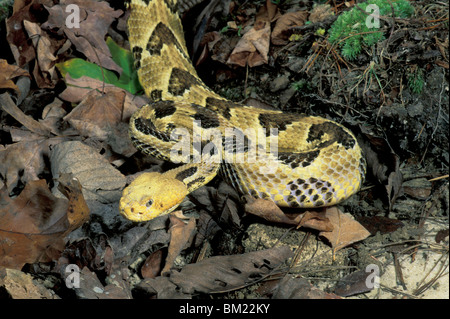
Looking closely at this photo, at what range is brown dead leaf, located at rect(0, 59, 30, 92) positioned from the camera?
4.29m

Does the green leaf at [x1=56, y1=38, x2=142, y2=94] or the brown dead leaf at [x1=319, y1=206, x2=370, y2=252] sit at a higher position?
the green leaf at [x1=56, y1=38, x2=142, y2=94]

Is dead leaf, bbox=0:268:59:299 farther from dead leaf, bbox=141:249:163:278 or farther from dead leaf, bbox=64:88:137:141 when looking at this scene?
dead leaf, bbox=64:88:137:141

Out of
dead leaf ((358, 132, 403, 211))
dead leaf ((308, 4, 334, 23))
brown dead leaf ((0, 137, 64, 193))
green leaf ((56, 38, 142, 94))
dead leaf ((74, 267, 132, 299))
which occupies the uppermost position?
dead leaf ((308, 4, 334, 23))

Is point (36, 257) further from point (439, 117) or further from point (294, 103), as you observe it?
point (439, 117)

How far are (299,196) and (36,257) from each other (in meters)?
2.19

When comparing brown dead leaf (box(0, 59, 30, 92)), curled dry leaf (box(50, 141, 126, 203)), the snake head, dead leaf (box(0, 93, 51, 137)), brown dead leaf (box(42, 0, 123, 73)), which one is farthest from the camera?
brown dead leaf (box(42, 0, 123, 73))

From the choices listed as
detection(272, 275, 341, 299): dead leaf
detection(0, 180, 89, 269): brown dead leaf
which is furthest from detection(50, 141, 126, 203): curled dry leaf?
detection(272, 275, 341, 299): dead leaf

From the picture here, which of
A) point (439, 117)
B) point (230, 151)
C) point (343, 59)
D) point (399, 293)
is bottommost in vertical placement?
point (399, 293)

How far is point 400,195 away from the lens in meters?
3.66

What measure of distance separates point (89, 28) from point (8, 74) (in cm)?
105

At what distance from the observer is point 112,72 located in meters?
4.85

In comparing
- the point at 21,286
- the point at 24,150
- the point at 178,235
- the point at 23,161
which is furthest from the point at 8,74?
the point at 178,235

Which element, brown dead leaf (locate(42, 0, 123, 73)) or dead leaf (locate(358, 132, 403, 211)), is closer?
dead leaf (locate(358, 132, 403, 211))
